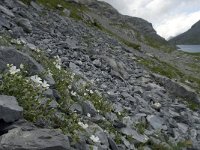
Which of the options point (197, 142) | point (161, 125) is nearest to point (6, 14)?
point (161, 125)

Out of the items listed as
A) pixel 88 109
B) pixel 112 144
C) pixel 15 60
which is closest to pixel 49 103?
pixel 15 60

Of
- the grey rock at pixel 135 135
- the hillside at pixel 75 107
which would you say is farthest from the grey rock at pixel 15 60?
the grey rock at pixel 135 135

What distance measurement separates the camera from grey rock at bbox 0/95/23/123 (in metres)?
7.32

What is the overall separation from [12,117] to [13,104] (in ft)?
0.96

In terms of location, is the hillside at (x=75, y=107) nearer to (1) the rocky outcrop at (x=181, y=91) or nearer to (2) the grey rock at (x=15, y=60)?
(2) the grey rock at (x=15, y=60)

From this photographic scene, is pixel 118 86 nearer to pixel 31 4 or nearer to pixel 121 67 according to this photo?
pixel 121 67

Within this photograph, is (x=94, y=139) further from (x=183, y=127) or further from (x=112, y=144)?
(x=183, y=127)

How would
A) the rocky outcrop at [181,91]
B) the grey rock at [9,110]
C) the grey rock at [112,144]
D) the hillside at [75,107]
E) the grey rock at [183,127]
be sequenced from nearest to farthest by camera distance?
the grey rock at [9,110] < the hillside at [75,107] < the grey rock at [112,144] < the grey rock at [183,127] < the rocky outcrop at [181,91]

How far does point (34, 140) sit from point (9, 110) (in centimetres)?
87

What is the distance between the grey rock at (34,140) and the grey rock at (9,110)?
1.37 feet

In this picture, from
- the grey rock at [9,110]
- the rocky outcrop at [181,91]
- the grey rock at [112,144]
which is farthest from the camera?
the rocky outcrop at [181,91]

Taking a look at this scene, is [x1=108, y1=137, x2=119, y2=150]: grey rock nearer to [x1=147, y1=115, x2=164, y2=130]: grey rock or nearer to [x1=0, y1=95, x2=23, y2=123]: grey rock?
[x1=0, y1=95, x2=23, y2=123]: grey rock

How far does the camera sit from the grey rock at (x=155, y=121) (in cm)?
1480

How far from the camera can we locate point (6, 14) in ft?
68.3
